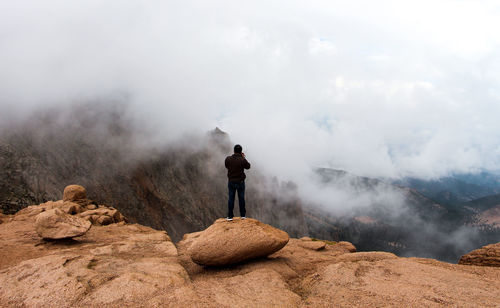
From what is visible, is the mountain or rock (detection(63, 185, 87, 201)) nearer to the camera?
rock (detection(63, 185, 87, 201))

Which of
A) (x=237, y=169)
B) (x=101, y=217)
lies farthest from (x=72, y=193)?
(x=237, y=169)

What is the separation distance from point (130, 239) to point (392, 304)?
63.9 ft

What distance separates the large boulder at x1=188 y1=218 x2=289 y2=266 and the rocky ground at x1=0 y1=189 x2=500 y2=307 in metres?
0.09

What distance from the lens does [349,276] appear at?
41.9ft

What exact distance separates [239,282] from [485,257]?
15391 millimetres

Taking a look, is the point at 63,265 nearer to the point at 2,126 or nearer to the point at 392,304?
the point at 392,304

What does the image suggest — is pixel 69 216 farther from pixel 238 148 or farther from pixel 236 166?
pixel 238 148

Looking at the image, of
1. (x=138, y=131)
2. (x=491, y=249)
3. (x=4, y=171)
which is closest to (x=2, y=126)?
(x=4, y=171)

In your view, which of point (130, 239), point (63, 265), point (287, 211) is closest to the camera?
point (63, 265)

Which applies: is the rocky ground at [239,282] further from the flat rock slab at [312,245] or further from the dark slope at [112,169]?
the dark slope at [112,169]

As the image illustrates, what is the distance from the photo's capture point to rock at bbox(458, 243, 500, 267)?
50.4ft

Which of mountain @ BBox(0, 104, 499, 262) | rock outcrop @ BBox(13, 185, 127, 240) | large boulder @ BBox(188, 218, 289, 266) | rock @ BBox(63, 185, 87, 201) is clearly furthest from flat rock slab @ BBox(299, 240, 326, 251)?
mountain @ BBox(0, 104, 499, 262)

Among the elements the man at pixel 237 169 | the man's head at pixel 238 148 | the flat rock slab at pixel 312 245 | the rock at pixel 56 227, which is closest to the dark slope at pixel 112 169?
the rock at pixel 56 227

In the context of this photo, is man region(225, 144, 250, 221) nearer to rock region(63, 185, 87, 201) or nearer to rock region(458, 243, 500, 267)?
rock region(458, 243, 500, 267)
